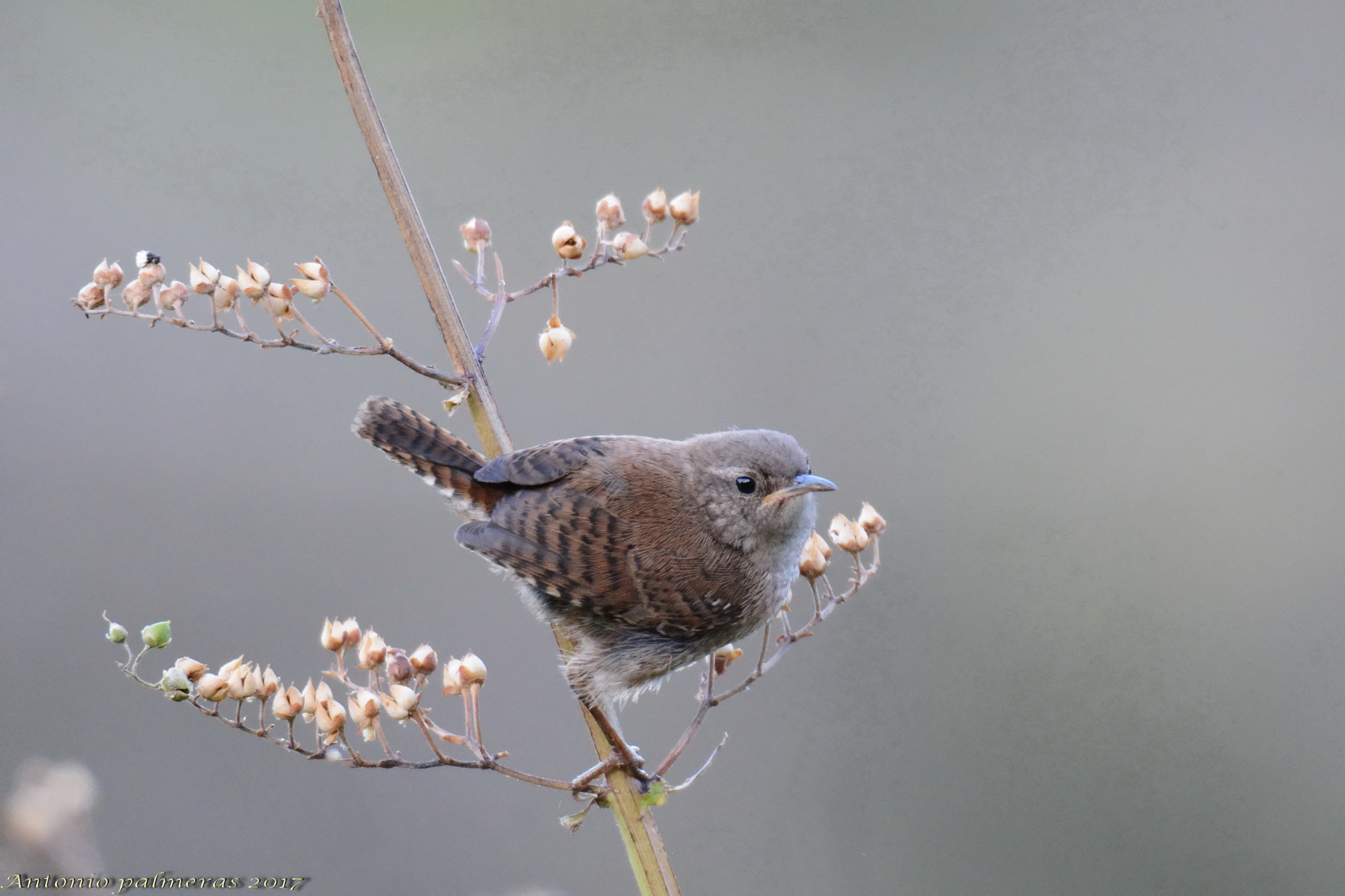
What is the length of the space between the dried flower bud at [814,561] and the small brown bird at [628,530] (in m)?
0.22

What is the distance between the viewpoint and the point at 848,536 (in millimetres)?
1663

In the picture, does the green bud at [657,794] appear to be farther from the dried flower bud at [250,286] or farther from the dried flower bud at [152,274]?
the dried flower bud at [152,274]

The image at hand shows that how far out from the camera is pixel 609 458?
208 centimetres

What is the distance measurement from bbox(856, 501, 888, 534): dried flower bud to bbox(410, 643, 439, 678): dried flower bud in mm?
730

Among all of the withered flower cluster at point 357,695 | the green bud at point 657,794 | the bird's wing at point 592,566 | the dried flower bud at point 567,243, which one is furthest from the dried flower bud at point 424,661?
the dried flower bud at point 567,243

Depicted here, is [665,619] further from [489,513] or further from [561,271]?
[561,271]

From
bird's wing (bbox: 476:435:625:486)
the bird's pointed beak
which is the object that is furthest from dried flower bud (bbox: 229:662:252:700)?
the bird's pointed beak

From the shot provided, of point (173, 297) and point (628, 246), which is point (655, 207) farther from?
point (173, 297)

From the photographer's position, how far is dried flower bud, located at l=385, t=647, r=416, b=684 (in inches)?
56.2

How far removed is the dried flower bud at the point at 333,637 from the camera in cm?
142

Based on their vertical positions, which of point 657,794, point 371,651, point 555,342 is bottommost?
point 657,794

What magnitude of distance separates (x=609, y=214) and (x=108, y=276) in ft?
2.40

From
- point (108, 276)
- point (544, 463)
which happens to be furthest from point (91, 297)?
point (544, 463)

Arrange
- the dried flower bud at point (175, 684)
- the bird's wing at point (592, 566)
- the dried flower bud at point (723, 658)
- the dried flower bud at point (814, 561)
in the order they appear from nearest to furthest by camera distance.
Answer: the dried flower bud at point (175, 684)
the dried flower bud at point (814, 561)
the dried flower bud at point (723, 658)
the bird's wing at point (592, 566)
